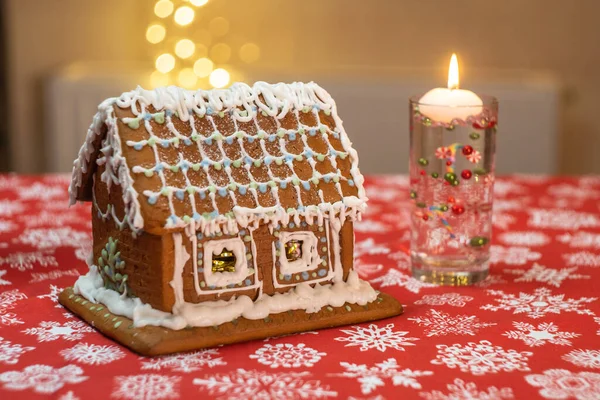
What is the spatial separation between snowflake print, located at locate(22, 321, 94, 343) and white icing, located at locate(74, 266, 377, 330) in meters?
0.05

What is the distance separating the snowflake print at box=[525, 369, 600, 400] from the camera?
1.02 metres

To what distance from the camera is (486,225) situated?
149 centimetres

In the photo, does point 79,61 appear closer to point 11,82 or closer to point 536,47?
point 11,82

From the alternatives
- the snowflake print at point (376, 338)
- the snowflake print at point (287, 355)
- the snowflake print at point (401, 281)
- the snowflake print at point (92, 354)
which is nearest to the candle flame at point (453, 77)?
the snowflake print at point (401, 281)

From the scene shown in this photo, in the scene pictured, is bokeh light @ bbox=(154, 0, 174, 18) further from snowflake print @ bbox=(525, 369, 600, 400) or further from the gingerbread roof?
snowflake print @ bbox=(525, 369, 600, 400)

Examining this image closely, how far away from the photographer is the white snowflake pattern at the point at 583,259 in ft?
5.26

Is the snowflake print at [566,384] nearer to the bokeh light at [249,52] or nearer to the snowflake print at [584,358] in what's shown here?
the snowflake print at [584,358]

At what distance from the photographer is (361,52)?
3494 mm

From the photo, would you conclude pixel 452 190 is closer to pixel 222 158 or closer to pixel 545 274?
pixel 545 274

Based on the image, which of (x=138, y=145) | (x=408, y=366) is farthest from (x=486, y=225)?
(x=138, y=145)

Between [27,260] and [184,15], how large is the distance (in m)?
1.98

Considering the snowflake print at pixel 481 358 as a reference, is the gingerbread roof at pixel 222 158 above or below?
above

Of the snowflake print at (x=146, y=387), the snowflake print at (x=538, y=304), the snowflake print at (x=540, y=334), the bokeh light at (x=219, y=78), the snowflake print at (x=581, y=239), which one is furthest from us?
the bokeh light at (x=219, y=78)

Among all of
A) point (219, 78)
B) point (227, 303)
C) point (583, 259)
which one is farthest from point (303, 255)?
point (219, 78)
